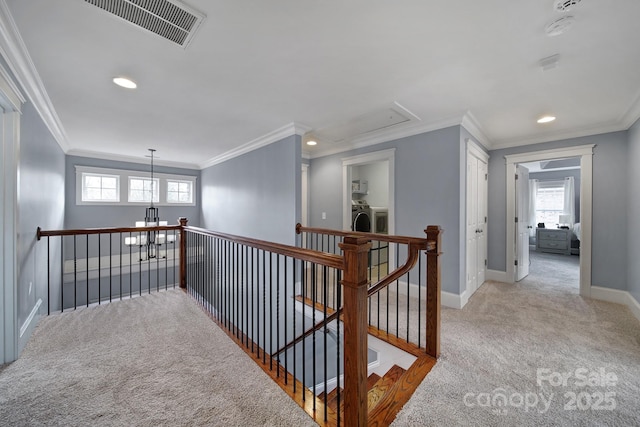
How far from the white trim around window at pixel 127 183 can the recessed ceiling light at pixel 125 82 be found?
13.1 feet

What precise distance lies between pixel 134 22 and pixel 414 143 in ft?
10.3

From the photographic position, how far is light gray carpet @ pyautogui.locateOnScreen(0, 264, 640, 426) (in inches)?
55.3

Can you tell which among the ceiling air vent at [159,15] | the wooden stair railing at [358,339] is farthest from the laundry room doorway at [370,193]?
the ceiling air vent at [159,15]

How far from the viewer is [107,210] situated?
5422 mm

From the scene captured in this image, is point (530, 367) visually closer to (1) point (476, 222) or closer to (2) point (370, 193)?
(1) point (476, 222)

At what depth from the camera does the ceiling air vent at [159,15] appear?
4.69ft

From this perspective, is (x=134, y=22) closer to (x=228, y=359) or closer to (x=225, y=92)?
(x=225, y=92)

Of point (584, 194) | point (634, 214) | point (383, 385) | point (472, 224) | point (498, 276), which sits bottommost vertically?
point (383, 385)

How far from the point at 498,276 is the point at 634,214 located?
5.80ft

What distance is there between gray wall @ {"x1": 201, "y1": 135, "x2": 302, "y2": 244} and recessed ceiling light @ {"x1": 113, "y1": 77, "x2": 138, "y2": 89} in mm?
1783

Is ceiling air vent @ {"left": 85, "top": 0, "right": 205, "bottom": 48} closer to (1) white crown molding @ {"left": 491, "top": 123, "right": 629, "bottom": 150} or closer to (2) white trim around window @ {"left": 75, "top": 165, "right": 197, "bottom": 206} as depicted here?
(1) white crown molding @ {"left": 491, "top": 123, "right": 629, "bottom": 150}

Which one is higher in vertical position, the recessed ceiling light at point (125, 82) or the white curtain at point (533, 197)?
the recessed ceiling light at point (125, 82)

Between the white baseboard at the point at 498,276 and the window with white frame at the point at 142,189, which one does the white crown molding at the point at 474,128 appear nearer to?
the white baseboard at the point at 498,276

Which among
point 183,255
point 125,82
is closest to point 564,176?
point 183,255
